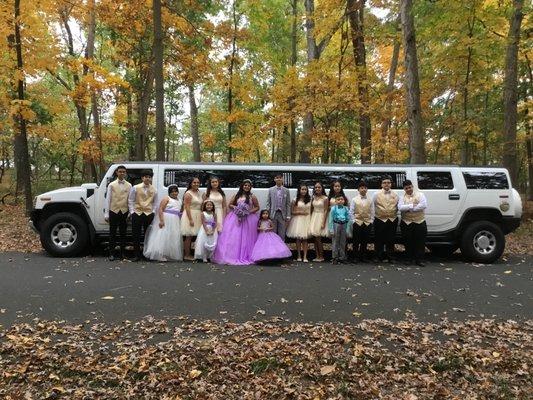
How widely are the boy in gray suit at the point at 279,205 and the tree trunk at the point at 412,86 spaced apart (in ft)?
15.0

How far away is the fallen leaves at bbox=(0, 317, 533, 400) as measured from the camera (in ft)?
12.7

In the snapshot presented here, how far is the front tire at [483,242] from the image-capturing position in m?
9.38

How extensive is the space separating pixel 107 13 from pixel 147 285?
1222cm

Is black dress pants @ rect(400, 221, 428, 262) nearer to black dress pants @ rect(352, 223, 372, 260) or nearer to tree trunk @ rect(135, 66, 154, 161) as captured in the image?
black dress pants @ rect(352, 223, 372, 260)

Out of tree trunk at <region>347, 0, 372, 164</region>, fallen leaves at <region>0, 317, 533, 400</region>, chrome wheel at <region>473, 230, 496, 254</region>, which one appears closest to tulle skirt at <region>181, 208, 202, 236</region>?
fallen leaves at <region>0, 317, 533, 400</region>

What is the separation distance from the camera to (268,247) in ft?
29.1

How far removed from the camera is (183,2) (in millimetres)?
14742

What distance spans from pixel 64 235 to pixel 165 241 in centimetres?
219

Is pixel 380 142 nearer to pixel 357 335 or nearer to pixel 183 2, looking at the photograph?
pixel 183 2

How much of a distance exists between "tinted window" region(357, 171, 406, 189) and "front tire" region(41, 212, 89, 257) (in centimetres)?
592

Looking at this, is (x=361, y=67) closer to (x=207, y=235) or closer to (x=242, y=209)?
(x=242, y=209)

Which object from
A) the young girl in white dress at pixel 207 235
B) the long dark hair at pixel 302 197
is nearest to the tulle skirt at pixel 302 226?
the long dark hair at pixel 302 197

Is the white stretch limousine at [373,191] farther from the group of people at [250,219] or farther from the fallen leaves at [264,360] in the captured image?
the fallen leaves at [264,360]

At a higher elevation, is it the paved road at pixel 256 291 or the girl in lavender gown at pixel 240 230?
the girl in lavender gown at pixel 240 230
